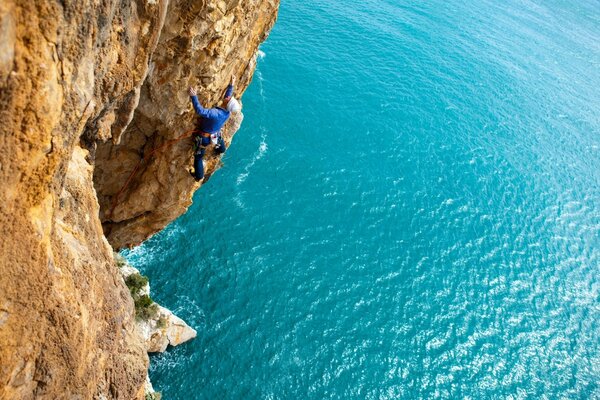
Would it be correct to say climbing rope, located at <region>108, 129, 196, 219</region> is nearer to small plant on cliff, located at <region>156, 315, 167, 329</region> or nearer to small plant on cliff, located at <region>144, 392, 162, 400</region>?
small plant on cliff, located at <region>156, 315, 167, 329</region>

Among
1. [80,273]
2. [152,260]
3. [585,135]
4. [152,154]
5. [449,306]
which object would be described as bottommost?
[152,260]

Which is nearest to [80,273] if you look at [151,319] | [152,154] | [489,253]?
[152,154]

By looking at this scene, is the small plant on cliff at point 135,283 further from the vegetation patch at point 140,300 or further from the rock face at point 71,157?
the rock face at point 71,157

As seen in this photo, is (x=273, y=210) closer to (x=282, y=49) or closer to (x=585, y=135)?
(x=282, y=49)

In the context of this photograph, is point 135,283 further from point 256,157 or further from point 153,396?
point 256,157

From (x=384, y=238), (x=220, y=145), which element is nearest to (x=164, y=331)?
(x=220, y=145)

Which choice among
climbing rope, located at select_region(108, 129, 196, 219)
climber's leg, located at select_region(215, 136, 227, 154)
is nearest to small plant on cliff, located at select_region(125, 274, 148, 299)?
climbing rope, located at select_region(108, 129, 196, 219)
